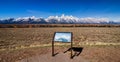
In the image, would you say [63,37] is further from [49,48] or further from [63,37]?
[49,48]

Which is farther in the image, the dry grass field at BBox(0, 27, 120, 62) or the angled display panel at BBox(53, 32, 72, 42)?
the dry grass field at BBox(0, 27, 120, 62)

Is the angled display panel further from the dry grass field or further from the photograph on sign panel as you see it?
the dry grass field

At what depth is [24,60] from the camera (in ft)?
33.4

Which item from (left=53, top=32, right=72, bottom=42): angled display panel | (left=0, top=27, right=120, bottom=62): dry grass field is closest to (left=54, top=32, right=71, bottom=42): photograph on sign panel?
(left=53, top=32, right=72, bottom=42): angled display panel

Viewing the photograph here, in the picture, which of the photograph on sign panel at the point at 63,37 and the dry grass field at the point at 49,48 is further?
the dry grass field at the point at 49,48

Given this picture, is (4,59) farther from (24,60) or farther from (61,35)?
(61,35)

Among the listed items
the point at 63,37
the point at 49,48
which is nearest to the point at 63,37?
the point at 63,37

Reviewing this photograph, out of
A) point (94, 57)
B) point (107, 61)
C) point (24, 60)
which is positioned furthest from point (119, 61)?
point (24, 60)

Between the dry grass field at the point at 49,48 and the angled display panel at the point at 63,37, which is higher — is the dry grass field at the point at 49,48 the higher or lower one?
the lower one

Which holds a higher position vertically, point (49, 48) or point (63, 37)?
point (63, 37)

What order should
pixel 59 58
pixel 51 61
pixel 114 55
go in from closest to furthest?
pixel 51 61, pixel 59 58, pixel 114 55

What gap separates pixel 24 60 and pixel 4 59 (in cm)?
162

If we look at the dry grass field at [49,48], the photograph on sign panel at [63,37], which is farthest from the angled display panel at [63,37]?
the dry grass field at [49,48]

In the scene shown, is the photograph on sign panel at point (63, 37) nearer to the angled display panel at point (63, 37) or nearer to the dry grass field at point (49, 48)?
the angled display panel at point (63, 37)
